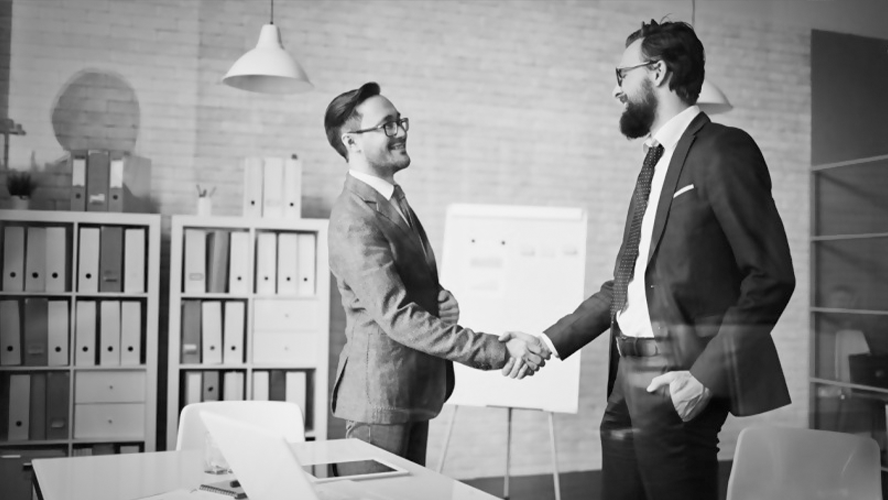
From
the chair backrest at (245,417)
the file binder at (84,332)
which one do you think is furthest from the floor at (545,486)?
the file binder at (84,332)

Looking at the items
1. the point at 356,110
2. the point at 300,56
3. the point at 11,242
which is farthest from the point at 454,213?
the point at 11,242

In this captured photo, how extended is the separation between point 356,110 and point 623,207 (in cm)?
120

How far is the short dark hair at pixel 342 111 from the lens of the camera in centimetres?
389

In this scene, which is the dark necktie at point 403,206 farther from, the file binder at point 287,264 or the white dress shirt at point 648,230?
the white dress shirt at point 648,230

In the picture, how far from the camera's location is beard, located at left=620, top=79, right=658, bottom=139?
3447 millimetres

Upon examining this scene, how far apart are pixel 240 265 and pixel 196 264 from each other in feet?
0.61

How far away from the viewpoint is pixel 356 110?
3.92 meters

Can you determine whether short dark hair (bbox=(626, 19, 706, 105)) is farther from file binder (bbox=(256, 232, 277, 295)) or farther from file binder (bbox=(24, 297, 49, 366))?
file binder (bbox=(24, 297, 49, 366))

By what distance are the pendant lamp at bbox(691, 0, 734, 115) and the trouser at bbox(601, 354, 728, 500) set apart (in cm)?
95

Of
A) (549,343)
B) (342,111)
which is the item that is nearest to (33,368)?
(342,111)

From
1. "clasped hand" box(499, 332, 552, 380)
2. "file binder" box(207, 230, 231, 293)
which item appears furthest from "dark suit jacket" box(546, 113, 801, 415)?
"file binder" box(207, 230, 231, 293)

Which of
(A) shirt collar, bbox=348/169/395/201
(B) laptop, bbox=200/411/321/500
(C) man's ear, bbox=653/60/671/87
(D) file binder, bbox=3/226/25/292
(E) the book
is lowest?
(E) the book

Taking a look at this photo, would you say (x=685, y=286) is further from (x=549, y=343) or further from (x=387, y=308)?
(x=387, y=308)

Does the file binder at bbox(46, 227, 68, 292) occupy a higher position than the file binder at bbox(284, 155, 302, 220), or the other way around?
the file binder at bbox(284, 155, 302, 220)
